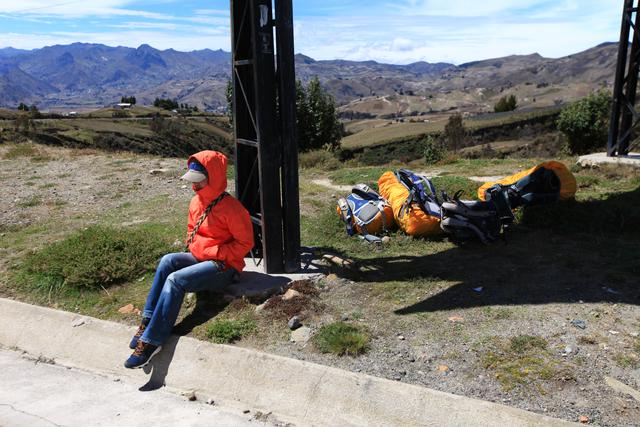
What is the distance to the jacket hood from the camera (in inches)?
204

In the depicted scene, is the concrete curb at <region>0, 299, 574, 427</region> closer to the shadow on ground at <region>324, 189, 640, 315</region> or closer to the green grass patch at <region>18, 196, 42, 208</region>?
the shadow on ground at <region>324, 189, 640, 315</region>

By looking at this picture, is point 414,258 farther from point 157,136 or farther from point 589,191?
point 157,136

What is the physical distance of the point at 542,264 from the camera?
630 cm

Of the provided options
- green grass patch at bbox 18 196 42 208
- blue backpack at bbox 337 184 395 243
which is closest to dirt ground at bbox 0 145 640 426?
blue backpack at bbox 337 184 395 243

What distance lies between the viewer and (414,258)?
22.5 ft

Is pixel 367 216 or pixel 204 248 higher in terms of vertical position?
pixel 204 248

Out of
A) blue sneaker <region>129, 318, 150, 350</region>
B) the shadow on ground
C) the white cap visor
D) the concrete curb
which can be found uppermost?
the white cap visor

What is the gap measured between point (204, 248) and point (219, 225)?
0.93 ft

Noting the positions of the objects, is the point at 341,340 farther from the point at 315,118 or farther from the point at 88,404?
the point at 315,118

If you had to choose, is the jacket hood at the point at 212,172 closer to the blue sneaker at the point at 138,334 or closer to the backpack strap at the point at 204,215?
the backpack strap at the point at 204,215

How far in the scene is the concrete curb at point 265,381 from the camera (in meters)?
3.79

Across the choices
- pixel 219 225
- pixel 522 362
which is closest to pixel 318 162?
pixel 219 225

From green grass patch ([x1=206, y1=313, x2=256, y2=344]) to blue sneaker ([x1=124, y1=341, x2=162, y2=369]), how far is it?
54 centimetres

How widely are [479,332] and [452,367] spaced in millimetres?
608
